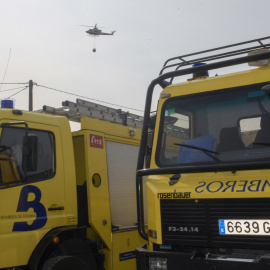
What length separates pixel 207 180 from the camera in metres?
4.36

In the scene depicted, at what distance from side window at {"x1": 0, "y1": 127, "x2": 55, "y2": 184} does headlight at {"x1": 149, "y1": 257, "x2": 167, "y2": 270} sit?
1.85 meters

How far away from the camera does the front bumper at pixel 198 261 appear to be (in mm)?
3809

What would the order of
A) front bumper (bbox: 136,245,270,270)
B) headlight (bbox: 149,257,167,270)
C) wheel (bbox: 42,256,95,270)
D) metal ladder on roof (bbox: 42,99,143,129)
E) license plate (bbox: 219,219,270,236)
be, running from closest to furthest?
1. front bumper (bbox: 136,245,270,270)
2. license plate (bbox: 219,219,270,236)
3. headlight (bbox: 149,257,167,270)
4. wheel (bbox: 42,256,95,270)
5. metal ladder on roof (bbox: 42,99,143,129)

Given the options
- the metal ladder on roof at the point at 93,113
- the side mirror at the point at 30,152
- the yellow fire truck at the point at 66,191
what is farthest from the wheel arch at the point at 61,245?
the metal ladder on roof at the point at 93,113

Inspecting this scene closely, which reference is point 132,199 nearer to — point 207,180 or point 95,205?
point 95,205

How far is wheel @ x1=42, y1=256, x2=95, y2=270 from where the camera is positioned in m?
5.28

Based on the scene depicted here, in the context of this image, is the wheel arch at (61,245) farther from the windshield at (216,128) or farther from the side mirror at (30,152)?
the windshield at (216,128)

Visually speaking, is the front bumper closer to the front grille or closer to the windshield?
the front grille

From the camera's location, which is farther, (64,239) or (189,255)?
(64,239)

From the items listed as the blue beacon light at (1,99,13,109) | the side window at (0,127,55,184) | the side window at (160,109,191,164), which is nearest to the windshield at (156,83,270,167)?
the side window at (160,109,191,164)

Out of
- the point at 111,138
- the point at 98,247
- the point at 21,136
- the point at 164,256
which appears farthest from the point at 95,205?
the point at 164,256

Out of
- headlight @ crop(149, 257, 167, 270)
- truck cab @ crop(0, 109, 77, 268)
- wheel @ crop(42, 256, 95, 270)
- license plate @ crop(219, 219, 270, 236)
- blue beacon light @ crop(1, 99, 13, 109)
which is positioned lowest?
wheel @ crop(42, 256, 95, 270)

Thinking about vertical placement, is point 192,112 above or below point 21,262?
above

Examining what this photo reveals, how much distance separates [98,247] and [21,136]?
1991mm
